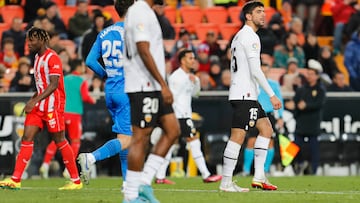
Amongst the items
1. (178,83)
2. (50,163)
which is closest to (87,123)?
(50,163)

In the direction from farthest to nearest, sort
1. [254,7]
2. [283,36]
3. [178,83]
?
[283,36] → [178,83] → [254,7]

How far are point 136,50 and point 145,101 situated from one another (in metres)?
0.54

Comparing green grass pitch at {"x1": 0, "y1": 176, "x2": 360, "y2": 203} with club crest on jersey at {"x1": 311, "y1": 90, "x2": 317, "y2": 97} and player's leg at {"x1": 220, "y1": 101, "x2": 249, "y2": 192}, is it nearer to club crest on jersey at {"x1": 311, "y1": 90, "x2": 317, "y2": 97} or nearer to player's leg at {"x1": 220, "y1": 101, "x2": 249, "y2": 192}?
player's leg at {"x1": 220, "y1": 101, "x2": 249, "y2": 192}

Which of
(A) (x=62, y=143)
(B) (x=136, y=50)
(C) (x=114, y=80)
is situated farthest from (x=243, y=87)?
(B) (x=136, y=50)

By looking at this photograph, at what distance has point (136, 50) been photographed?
11.8 metres

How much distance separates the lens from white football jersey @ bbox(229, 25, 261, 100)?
49.2 feet

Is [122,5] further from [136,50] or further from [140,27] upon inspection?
[140,27]

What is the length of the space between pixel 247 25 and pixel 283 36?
12167mm

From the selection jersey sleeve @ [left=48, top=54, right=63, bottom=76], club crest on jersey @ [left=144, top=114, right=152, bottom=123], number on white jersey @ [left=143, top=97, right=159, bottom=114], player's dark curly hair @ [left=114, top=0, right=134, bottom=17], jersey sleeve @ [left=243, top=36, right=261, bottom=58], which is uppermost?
player's dark curly hair @ [left=114, top=0, right=134, bottom=17]

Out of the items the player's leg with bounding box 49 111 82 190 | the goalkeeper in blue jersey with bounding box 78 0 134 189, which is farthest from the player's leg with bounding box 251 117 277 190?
the player's leg with bounding box 49 111 82 190

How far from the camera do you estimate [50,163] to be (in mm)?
22156

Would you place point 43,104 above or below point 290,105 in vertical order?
above

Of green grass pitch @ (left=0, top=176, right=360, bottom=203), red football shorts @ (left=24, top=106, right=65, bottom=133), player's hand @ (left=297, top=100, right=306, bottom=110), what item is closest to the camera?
Answer: green grass pitch @ (left=0, top=176, right=360, bottom=203)

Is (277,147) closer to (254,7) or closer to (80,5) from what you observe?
(80,5)
